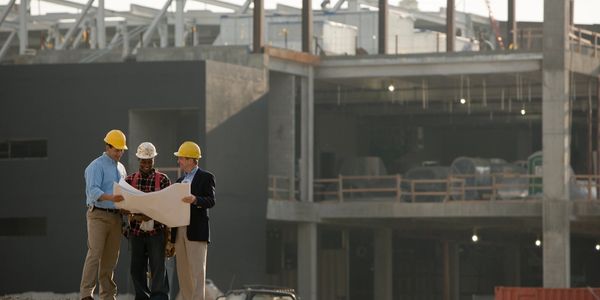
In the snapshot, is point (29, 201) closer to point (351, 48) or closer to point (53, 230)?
point (53, 230)

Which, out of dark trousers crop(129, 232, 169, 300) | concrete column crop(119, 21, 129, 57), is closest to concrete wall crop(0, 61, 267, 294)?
concrete column crop(119, 21, 129, 57)

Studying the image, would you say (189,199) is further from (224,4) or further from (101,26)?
(224,4)

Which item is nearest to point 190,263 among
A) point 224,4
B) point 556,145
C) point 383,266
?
point 556,145

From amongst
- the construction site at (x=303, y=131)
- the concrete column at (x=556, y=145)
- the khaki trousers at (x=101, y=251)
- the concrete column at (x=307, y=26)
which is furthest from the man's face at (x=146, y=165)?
the concrete column at (x=307, y=26)

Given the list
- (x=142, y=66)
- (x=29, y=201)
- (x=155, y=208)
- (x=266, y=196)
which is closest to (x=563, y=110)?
(x=266, y=196)

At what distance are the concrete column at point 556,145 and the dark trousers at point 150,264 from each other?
111 ft

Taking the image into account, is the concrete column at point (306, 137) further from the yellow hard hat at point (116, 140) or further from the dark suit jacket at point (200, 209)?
the dark suit jacket at point (200, 209)

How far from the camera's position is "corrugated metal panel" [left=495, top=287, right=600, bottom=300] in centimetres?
3859

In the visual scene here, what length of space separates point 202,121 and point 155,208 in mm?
30280

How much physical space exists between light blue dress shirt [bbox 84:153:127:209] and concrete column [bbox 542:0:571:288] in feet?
111

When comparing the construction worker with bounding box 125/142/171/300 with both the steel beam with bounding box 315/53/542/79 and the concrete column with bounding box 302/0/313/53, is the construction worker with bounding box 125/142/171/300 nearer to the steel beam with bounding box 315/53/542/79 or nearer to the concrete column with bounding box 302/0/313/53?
the steel beam with bounding box 315/53/542/79

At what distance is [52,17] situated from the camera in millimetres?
67375

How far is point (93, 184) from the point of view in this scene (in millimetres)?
17797

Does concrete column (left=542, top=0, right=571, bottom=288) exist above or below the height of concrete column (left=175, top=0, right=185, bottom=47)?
below
